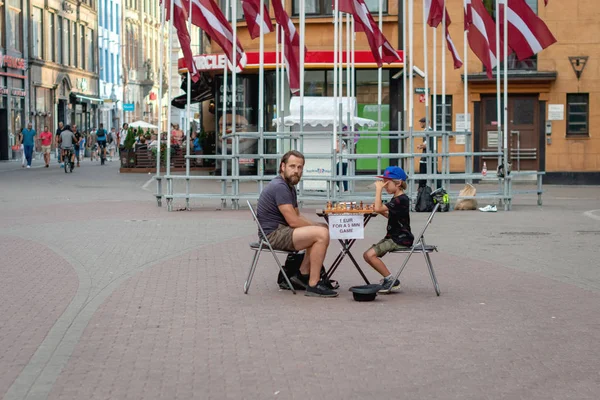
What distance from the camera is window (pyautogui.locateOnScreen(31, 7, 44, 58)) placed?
6259cm

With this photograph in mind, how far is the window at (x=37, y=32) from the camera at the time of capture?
2464 inches

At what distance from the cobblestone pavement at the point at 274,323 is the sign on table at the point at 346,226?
0.63 metres

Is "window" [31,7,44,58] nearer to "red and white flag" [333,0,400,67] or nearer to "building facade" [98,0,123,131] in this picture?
"building facade" [98,0,123,131]

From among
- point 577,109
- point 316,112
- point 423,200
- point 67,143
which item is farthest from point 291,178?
point 67,143

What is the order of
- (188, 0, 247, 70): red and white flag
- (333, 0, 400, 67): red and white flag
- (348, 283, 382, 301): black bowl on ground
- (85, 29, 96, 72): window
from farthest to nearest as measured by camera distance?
(85, 29, 96, 72): window, (188, 0, 247, 70): red and white flag, (333, 0, 400, 67): red and white flag, (348, 283, 382, 301): black bowl on ground

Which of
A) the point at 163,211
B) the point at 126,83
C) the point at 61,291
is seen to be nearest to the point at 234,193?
the point at 163,211

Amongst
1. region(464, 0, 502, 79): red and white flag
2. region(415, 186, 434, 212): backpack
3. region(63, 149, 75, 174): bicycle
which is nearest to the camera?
region(415, 186, 434, 212): backpack

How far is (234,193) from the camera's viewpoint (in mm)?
22203

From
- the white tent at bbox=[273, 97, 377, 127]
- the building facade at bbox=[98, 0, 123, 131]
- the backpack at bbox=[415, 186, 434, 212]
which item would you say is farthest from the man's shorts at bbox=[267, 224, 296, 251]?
the building facade at bbox=[98, 0, 123, 131]

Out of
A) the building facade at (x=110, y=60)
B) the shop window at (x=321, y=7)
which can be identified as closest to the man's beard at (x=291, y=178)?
the shop window at (x=321, y=7)

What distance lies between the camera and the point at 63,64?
227 ft

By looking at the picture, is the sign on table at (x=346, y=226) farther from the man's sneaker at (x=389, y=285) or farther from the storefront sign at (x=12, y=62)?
the storefront sign at (x=12, y=62)

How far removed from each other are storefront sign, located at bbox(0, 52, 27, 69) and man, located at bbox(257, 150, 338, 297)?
46.3m

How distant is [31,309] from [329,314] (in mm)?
2392
